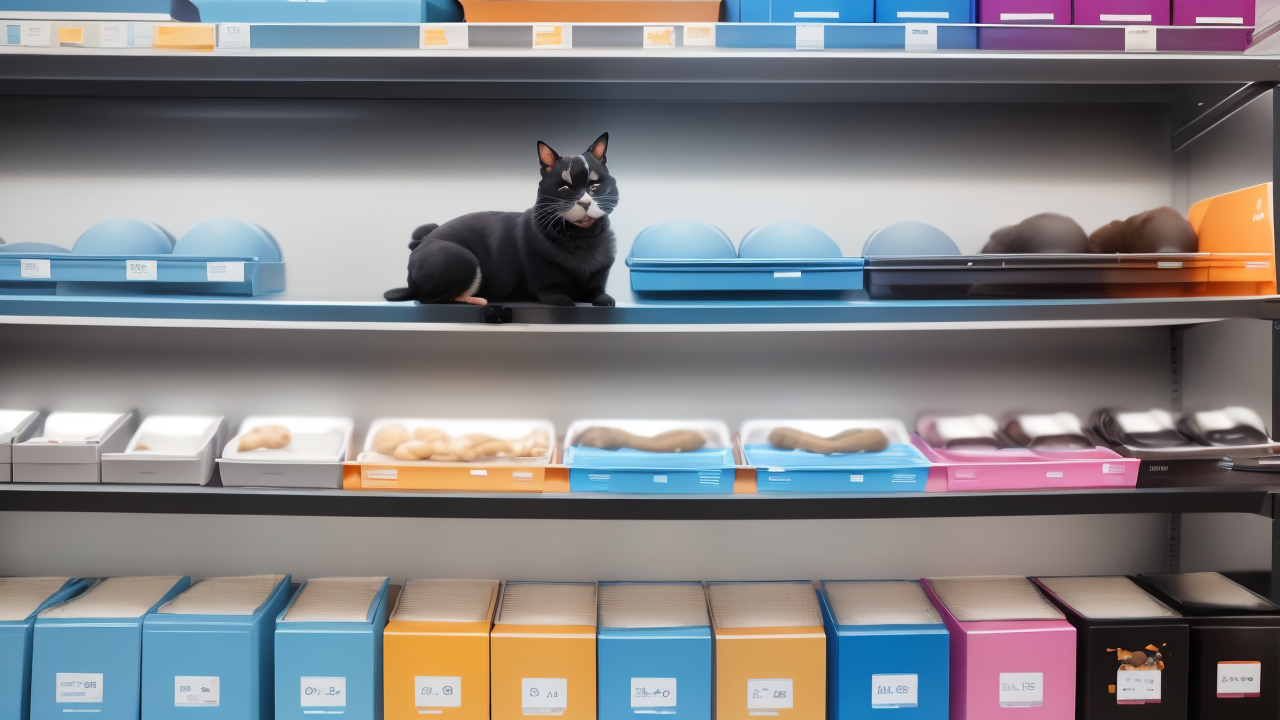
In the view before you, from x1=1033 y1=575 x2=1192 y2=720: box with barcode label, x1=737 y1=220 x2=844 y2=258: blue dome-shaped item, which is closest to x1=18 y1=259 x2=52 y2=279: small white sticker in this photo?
x1=737 y1=220 x2=844 y2=258: blue dome-shaped item

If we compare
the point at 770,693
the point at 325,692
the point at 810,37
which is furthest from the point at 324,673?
the point at 810,37

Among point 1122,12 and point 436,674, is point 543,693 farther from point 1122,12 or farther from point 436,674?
point 1122,12

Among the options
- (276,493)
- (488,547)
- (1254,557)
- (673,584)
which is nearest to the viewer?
(276,493)

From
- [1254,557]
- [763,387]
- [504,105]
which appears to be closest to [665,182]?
[504,105]

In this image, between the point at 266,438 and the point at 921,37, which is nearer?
the point at 921,37

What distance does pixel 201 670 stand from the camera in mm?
1491

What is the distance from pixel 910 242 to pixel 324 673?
1.53m

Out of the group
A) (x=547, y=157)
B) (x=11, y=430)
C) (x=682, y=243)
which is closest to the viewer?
(x=547, y=157)

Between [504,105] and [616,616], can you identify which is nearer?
[616,616]

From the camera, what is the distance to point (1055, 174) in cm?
181

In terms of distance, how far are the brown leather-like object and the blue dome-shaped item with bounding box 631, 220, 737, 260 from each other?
2.11 feet

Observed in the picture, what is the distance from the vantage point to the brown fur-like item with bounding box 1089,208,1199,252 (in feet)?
4.97

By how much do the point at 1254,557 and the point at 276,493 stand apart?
2092 mm

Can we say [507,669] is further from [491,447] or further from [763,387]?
[763,387]
